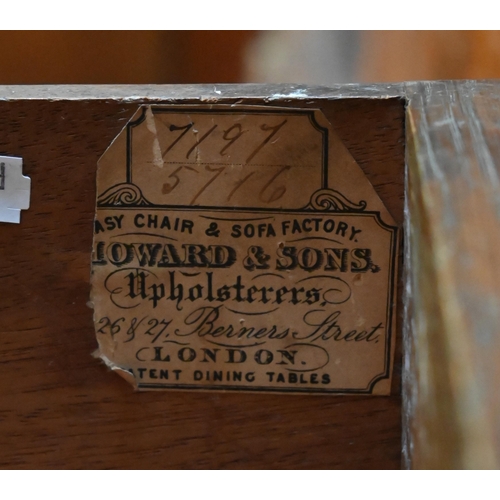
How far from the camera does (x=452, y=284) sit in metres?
0.41

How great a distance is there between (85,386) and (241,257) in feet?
0.54

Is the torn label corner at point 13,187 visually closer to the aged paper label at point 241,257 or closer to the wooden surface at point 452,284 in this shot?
the aged paper label at point 241,257

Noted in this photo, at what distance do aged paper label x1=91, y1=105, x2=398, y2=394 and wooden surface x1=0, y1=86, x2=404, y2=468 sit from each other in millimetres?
15

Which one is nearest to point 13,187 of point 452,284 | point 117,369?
point 117,369

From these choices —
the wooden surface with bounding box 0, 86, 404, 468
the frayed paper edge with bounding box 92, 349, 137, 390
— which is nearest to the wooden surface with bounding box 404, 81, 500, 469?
the wooden surface with bounding box 0, 86, 404, 468

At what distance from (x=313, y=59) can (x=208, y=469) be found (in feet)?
1.40

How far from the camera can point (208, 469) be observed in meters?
0.44

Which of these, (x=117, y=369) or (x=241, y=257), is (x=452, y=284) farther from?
(x=117, y=369)

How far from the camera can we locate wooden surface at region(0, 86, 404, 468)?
421 millimetres

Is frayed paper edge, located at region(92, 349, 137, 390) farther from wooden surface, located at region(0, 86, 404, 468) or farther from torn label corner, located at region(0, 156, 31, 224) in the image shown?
torn label corner, located at region(0, 156, 31, 224)

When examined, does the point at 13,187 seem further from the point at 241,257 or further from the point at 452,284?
the point at 452,284

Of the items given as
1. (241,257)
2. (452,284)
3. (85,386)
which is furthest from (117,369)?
(452,284)

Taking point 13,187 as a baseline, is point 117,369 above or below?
below

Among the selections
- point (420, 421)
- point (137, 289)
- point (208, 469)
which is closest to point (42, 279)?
point (137, 289)
